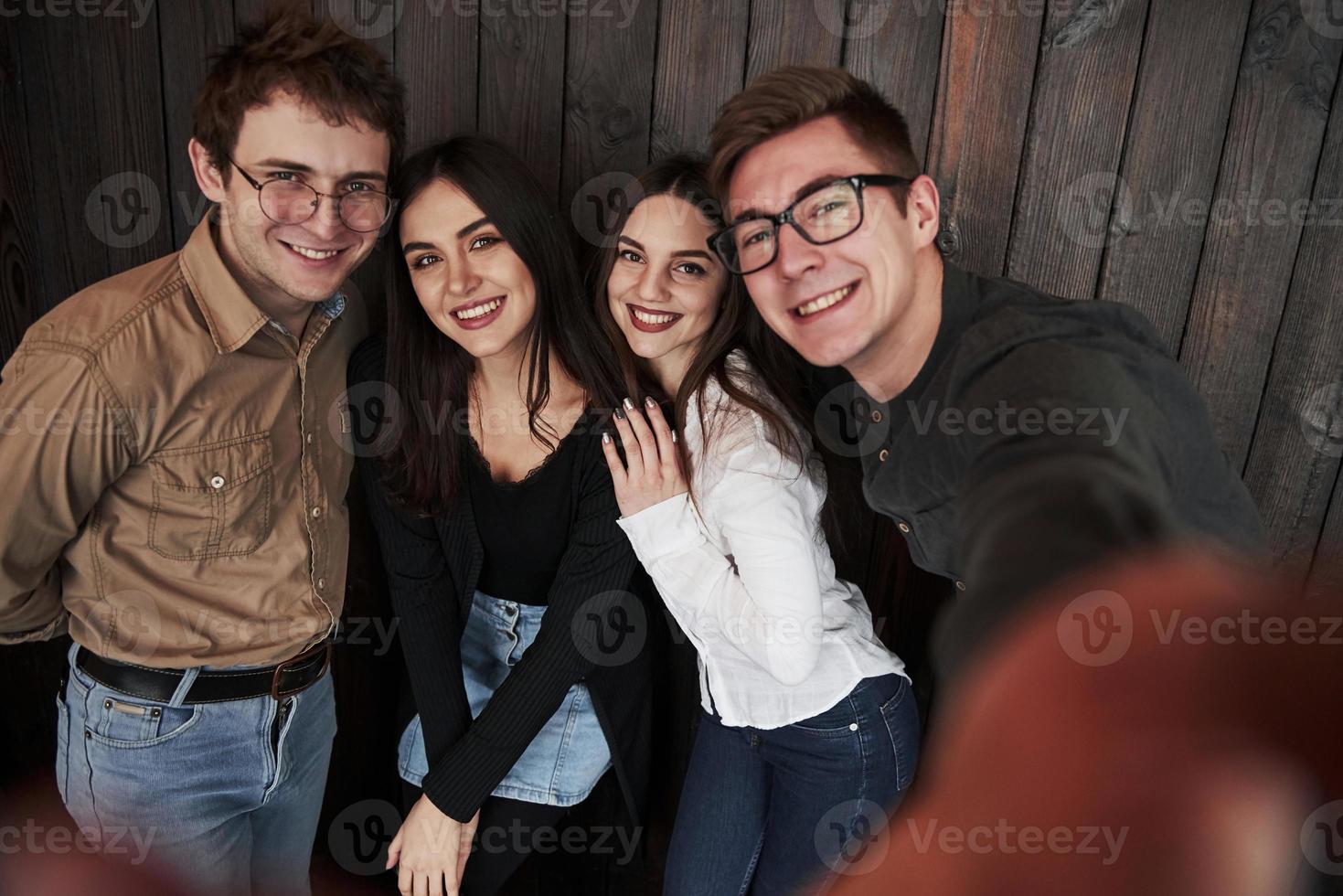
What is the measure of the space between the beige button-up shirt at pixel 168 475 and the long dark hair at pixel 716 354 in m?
0.51

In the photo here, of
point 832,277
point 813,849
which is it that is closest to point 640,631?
point 813,849

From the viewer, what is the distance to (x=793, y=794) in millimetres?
1463

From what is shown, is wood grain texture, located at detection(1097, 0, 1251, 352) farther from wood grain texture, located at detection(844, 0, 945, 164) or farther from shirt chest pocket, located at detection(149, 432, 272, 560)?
shirt chest pocket, located at detection(149, 432, 272, 560)

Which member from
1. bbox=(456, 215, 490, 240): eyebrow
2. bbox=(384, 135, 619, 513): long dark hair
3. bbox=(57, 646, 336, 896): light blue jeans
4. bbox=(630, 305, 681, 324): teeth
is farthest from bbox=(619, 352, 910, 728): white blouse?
bbox=(57, 646, 336, 896): light blue jeans

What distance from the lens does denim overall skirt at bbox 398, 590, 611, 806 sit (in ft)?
5.33

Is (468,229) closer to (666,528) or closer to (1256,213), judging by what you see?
(666,528)

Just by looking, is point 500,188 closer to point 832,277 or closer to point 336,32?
point 336,32

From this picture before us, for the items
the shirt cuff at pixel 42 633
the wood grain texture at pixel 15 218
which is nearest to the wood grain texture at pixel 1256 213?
the shirt cuff at pixel 42 633

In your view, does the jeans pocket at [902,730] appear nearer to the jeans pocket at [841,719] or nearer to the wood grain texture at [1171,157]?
the jeans pocket at [841,719]

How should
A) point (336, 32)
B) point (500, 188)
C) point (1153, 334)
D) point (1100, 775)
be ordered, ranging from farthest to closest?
point (500, 188), point (336, 32), point (1153, 334), point (1100, 775)

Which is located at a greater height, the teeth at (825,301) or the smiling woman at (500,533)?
the teeth at (825,301)

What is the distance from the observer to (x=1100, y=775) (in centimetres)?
23

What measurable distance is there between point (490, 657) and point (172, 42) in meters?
1.32

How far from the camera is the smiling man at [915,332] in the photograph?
89 centimetres
